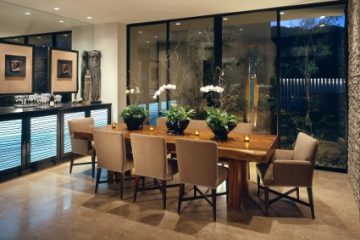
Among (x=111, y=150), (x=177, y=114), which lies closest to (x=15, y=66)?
(x=111, y=150)

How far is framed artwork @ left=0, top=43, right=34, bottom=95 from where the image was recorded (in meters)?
5.03

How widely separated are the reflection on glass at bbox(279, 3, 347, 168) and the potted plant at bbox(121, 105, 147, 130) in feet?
9.12

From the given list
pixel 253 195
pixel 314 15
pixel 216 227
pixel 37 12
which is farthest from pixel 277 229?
pixel 37 12

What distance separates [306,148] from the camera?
342cm

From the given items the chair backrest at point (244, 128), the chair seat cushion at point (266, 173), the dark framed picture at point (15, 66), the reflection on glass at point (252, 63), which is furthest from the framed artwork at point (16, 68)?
the chair seat cushion at point (266, 173)

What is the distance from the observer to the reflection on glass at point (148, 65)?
6.82 meters

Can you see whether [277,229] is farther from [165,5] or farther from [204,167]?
[165,5]

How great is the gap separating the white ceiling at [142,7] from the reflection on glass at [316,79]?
46cm

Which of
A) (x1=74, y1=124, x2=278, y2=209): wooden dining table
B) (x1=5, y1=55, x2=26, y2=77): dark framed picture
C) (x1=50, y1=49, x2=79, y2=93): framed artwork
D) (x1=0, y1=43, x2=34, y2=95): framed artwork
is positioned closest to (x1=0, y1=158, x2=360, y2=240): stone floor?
(x1=74, y1=124, x2=278, y2=209): wooden dining table

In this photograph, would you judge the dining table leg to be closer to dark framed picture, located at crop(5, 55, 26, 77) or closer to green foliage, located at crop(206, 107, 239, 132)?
green foliage, located at crop(206, 107, 239, 132)

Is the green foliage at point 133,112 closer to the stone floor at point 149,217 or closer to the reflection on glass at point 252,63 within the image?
the stone floor at point 149,217

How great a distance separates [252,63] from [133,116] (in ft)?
9.04

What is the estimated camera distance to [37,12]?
5.85m

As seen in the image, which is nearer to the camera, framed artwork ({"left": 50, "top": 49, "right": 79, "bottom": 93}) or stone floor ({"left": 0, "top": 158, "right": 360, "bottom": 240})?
stone floor ({"left": 0, "top": 158, "right": 360, "bottom": 240})
